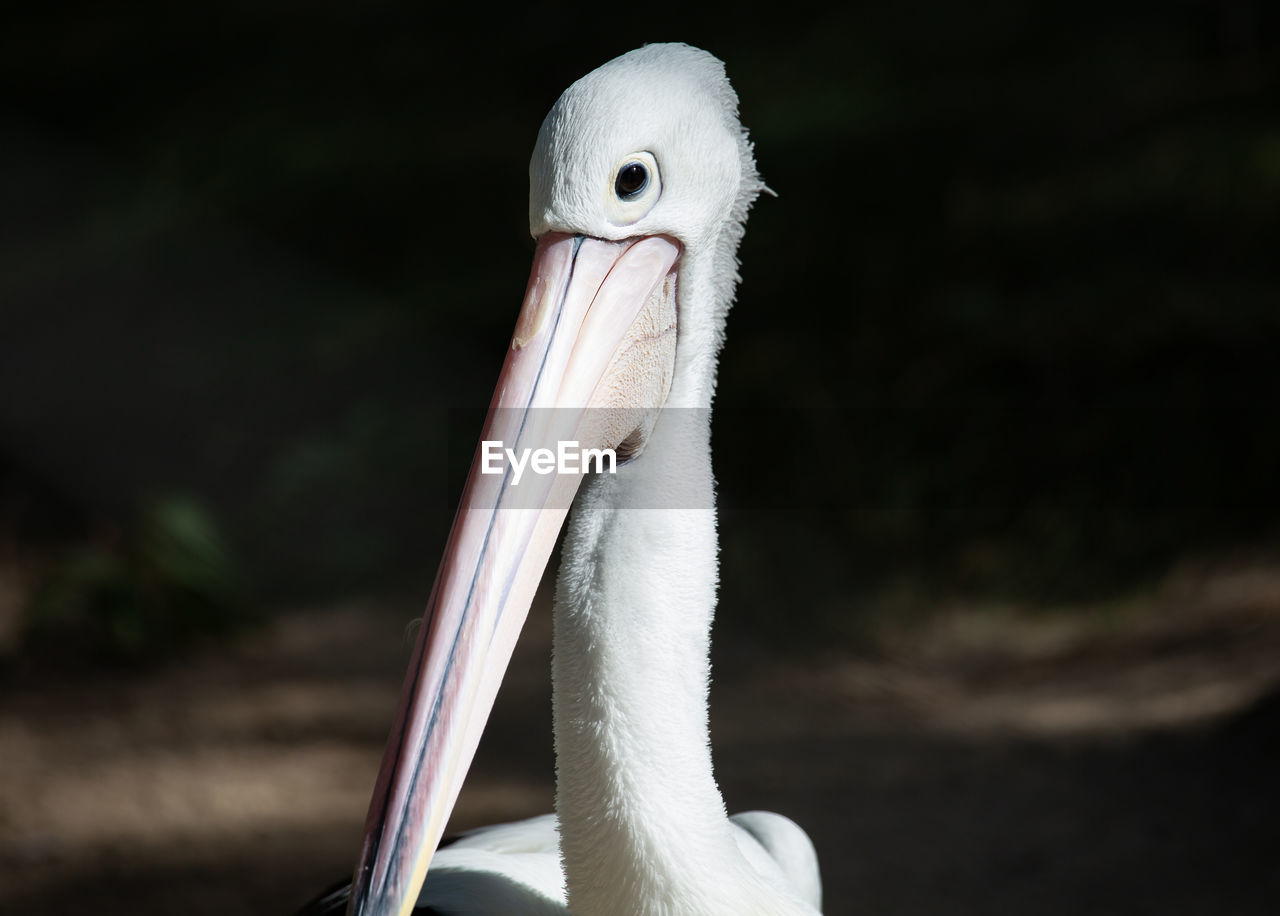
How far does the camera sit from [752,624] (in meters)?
4.72

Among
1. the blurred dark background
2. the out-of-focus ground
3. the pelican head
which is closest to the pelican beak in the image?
the pelican head

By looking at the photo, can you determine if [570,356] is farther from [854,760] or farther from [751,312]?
[751,312]

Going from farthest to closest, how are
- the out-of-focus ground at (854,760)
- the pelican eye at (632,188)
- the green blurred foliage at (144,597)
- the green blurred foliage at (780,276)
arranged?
the green blurred foliage at (780,276) → the green blurred foliage at (144,597) → the out-of-focus ground at (854,760) → the pelican eye at (632,188)

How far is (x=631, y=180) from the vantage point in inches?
53.5

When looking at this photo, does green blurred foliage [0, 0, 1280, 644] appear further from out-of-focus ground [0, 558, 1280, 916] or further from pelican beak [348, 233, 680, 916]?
pelican beak [348, 233, 680, 916]

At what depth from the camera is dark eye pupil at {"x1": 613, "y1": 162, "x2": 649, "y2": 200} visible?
134 cm

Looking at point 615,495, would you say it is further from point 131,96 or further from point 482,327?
point 131,96

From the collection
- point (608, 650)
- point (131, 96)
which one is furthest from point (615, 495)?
point (131, 96)

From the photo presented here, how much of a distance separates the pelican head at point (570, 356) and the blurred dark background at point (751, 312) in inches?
128

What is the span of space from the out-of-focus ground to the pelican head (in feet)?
6.87

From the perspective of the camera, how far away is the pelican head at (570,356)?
1221mm

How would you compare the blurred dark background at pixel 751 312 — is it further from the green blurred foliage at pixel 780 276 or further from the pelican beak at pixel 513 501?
the pelican beak at pixel 513 501

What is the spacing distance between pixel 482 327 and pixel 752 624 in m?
2.16

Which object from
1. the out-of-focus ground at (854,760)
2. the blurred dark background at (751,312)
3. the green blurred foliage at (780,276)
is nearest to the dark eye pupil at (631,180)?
the out-of-focus ground at (854,760)
